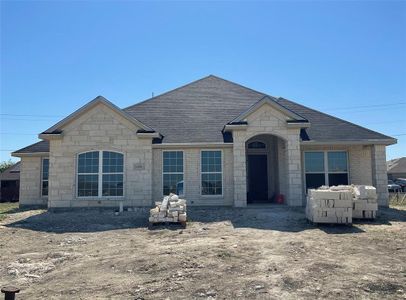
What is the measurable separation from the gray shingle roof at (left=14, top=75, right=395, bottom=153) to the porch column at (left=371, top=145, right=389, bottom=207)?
693 mm

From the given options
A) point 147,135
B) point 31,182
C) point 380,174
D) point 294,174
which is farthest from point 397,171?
point 31,182

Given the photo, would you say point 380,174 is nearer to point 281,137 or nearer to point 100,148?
point 281,137

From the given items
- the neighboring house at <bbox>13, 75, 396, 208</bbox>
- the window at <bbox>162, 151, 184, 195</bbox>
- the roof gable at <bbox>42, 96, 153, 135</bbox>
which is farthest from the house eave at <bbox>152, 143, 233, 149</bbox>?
the roof gable at <bbox>42, 96, 153, 135</bbox>

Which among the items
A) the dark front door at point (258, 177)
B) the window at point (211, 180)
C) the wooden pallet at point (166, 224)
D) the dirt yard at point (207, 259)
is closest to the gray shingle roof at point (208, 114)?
the window at point (211, 180)

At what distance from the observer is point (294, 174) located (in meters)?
16.4

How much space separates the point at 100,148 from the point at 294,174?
30.8 ft

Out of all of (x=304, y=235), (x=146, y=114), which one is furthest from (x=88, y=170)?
(x=304, y=235)

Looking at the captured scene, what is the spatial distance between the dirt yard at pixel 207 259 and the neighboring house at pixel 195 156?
2.94 m

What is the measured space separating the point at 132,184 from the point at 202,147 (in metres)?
3.85

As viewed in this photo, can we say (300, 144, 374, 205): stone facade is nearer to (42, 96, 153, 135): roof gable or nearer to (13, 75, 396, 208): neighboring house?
(13, 75, 396, 208): neighboring house

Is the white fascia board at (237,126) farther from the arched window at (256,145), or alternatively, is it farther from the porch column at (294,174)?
the arched window at (256,145)

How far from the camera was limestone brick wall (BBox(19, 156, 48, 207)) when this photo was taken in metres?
19.6

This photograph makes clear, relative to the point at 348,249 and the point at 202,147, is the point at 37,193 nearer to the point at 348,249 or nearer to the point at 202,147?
the point at 202,147

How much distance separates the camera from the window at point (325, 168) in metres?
17.9
